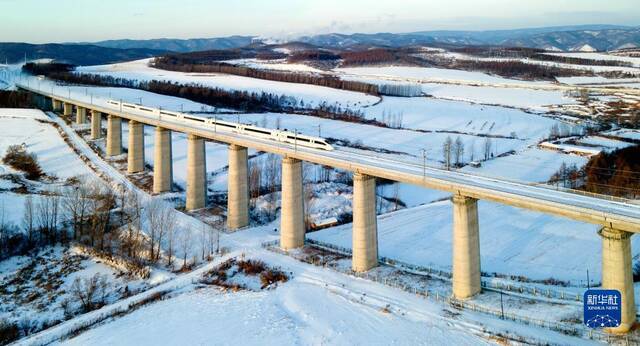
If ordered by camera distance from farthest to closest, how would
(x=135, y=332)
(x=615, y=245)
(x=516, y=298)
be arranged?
(x=516, y=298)
(x=135, y=332)
(x=615, y=245)

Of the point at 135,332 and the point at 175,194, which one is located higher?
the point at 175,194

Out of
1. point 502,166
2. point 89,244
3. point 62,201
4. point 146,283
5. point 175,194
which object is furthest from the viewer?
point 502,166

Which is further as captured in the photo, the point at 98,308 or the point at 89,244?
the point at 89,244

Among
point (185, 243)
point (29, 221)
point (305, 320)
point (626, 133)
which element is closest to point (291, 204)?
point (185, 243)

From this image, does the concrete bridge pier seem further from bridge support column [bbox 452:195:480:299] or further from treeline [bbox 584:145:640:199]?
bridge support column [bbox 452:195:480:299]

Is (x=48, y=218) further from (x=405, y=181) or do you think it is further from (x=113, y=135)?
(x=405, y=181)

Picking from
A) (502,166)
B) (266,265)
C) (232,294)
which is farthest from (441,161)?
(232,294)

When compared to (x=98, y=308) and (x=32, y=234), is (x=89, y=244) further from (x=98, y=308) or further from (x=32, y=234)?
(x=98, y=308)
